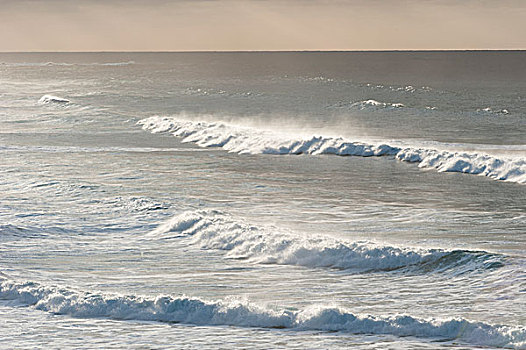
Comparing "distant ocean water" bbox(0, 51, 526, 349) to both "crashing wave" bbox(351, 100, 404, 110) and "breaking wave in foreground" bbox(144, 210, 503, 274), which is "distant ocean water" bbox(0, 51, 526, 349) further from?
"crashing wave" bbox(351, 100, 404, 110)

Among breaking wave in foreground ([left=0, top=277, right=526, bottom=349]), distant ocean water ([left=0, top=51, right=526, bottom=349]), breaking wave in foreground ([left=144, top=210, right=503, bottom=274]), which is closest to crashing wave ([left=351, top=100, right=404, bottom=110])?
distant ocean water ([left=0, top=51, right=526, bottom=349])

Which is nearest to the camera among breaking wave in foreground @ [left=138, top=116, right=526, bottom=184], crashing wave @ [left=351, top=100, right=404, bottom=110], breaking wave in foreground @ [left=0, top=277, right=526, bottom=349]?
breaking wave in foreground @ [left=0, top=277, right=526, bottom=349]

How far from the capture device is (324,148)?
117ft

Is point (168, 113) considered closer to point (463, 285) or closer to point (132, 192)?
point (132, 192)

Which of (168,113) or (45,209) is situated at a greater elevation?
(168,113)

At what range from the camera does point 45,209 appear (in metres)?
20.7

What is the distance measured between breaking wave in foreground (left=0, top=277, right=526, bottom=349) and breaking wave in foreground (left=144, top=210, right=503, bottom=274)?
10.7 feet

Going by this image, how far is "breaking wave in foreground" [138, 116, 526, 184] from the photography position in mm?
28453

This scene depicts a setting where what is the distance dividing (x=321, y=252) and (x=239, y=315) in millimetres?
3969

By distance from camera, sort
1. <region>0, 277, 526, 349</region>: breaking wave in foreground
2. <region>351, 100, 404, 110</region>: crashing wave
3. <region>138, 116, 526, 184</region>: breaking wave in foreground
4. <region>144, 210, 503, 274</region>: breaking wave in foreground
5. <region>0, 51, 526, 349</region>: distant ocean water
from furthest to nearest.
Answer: <region>351, 100, 404, 110</region>: crashing wave
<region>138, 116, 526, 184</region>: breaking wave in foreground
<region>144, 210, 503, 274</region>: breaking wave in foreground
<region>0, 51, 526, 349</region>: distant ocean water
<region>0, 277, 526, 349</region>: breaking wave in foreground

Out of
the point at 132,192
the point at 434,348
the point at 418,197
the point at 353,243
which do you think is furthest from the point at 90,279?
the point at 418,197

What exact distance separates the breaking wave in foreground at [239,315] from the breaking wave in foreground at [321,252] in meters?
3.26

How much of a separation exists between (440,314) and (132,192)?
13.2 m

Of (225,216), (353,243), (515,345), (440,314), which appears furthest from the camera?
Answer: (225,216)
